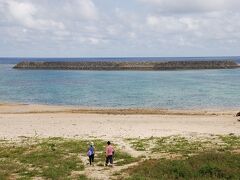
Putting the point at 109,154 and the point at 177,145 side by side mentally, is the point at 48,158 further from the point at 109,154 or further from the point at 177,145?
the point at 177,145

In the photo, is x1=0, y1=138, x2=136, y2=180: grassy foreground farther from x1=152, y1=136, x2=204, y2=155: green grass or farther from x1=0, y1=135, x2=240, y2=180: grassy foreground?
x1=152, y1=136, x2=204, y2=155: green grass

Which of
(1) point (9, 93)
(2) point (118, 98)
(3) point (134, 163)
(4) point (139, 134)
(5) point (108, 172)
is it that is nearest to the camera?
(5) point (108, 172)

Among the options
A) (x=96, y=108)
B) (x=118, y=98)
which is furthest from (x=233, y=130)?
(x=118, y=98)

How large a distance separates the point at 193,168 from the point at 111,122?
80.5 ft

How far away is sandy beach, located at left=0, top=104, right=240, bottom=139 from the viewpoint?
38.5 meters

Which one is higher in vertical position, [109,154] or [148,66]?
[148,66]

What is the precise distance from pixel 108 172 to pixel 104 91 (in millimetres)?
63554

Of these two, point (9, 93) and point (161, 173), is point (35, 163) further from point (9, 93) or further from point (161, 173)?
point (9, 93)

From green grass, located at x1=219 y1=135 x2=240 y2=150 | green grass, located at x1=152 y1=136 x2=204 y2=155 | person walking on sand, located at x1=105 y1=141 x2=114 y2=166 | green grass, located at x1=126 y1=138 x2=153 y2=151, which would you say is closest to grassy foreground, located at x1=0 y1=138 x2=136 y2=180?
person walking on sand, located at x1=105 y1=141 x2=114 y2=166

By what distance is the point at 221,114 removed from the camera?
5334 cm

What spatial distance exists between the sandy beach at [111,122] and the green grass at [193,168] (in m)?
13.1

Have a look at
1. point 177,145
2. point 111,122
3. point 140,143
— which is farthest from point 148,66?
point 177,145

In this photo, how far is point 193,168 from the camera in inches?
858

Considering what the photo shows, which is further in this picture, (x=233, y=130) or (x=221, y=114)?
(x=221, y=114)
